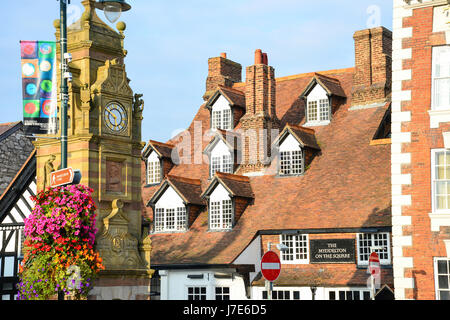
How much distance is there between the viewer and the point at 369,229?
28.5m

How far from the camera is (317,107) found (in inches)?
1407

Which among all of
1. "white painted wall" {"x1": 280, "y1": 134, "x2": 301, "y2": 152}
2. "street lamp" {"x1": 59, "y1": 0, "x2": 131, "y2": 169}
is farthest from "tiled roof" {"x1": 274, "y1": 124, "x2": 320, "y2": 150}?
"street lamp" {"x1": 59, "y1": 0, "x2": 131, "y2": 169}

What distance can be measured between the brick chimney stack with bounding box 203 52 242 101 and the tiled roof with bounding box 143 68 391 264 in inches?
196

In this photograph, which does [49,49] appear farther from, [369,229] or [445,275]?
[369,229]

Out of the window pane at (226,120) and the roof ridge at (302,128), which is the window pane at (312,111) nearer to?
the roof ridge at (302,128)

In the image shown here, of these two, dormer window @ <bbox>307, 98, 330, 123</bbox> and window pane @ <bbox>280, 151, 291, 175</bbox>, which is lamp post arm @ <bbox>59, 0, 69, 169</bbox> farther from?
dormer window @ <bbox>307, 98, 330, 123</bbox>

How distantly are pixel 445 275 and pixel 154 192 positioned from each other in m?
20.5

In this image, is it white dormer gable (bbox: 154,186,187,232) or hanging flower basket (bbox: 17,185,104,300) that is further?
white dormer gable (bbox: 154,186,187,232)

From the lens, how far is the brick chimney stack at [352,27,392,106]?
3372 cm

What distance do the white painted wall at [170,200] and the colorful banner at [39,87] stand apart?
670 inches

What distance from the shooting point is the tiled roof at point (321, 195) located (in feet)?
99.0

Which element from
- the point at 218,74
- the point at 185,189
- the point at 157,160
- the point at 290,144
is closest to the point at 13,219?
the point at 185,189

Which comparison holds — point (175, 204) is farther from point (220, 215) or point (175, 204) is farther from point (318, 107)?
point (318, 107)
